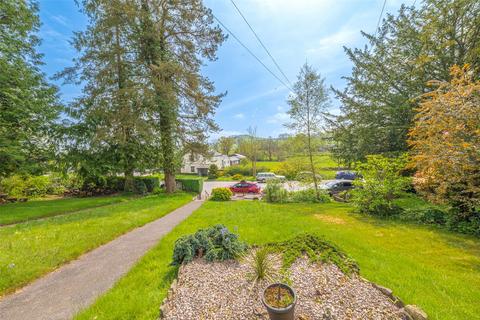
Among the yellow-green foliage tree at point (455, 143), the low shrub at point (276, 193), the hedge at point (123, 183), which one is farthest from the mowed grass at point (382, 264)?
the hedge at point (123, 183)

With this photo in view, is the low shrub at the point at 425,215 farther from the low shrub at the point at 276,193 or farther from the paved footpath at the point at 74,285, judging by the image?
the paved footpath at the point at 74,285

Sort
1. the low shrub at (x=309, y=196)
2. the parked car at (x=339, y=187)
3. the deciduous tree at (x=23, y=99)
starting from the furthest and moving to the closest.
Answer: the parked car at (x=339, y=187) → the low shrub at (x=309, y=196) → the deciduous tree at (x=23, y=99)

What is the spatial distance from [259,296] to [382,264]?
293cm

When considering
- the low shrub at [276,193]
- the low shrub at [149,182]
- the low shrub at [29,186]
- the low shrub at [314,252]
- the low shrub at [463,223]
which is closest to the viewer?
the low shrub at [314,252]

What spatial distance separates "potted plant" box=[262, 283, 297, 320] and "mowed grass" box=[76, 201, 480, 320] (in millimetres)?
1425

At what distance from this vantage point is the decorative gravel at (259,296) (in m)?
2.19

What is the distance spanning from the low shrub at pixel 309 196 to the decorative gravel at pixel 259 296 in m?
9.75

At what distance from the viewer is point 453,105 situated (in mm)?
5270

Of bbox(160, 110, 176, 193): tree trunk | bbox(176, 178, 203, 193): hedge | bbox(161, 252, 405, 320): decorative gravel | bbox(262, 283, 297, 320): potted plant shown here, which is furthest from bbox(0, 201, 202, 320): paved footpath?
bbox(176, 178, 203, 193): hedge

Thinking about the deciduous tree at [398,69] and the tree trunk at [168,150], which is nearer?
the deciduous tree at [398,69]

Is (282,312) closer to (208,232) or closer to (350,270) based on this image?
(350,270)

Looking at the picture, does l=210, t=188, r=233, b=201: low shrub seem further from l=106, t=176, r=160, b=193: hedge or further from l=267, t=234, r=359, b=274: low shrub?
l=267, t=234, r=359, b=274: low shrub

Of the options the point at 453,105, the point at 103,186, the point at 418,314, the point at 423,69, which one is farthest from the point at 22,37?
the point at 423,69

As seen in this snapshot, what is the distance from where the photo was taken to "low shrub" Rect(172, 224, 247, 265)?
3.50 meters
